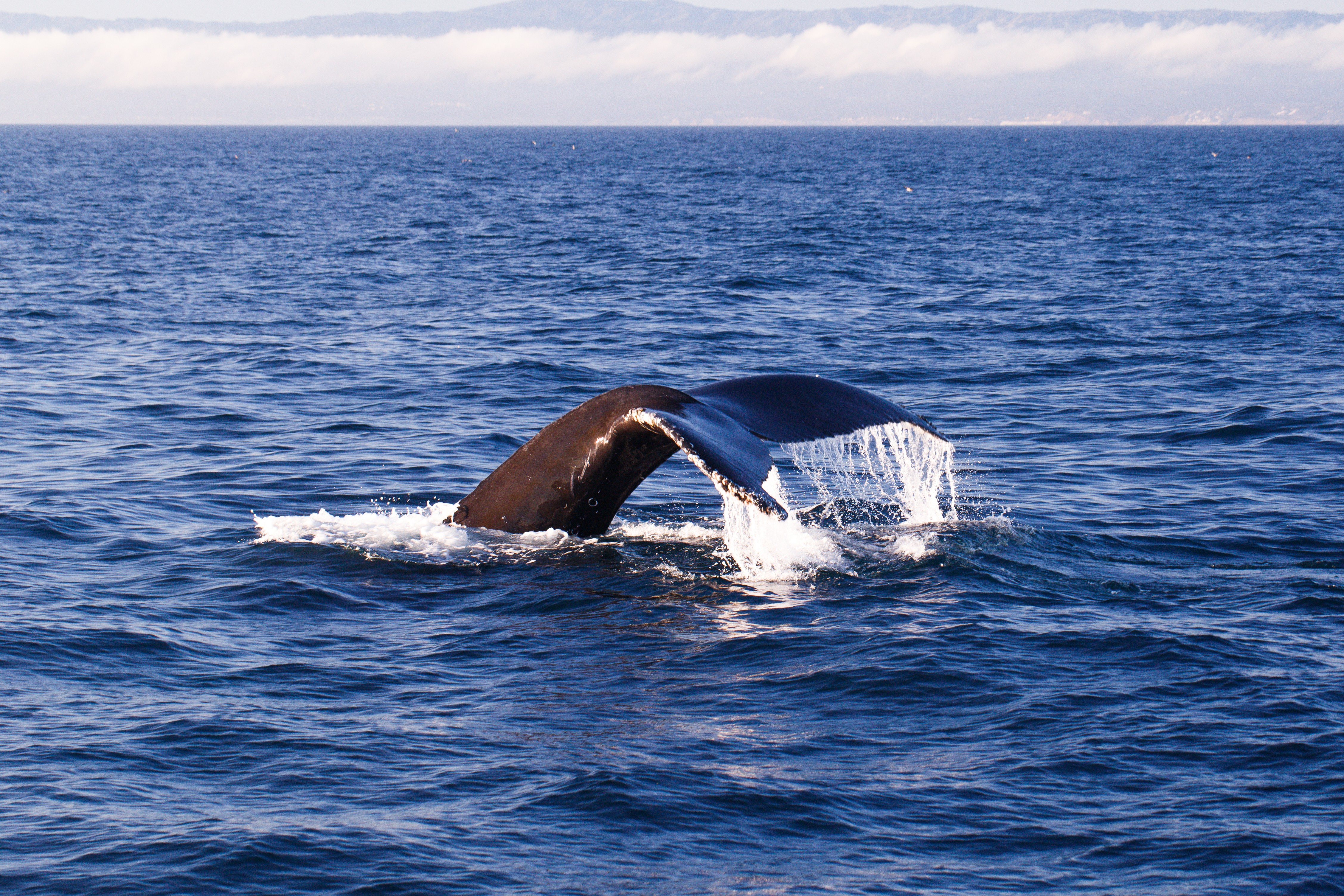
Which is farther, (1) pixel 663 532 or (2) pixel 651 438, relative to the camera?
(1) pixel 663 532

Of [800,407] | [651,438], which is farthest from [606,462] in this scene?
[800,407]

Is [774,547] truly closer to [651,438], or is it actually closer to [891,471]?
[651,438]

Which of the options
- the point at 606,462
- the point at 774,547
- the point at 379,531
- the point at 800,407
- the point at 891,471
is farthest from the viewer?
the point at 891,471

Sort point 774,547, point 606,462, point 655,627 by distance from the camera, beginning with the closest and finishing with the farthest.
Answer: point 655,627 < point 606,462 < point 774,547

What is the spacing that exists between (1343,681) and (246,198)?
5902cm

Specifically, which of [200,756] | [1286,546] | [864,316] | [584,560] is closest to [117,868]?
[200,756]

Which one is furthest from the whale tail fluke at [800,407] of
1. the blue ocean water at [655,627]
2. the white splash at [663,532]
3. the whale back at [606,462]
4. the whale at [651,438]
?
the white splash at [663,532]

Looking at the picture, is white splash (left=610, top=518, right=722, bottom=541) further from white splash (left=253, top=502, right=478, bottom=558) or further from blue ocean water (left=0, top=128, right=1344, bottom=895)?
white splash (left=253, top=502, right=478, bottom=558)

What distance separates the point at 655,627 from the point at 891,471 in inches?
219

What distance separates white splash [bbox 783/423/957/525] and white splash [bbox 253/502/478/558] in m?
2.76

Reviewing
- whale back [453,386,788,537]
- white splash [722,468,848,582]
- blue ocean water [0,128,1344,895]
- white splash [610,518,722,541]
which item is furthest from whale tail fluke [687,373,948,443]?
white splash [610,518,722,541]

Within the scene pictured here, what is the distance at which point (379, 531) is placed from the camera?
11172mm

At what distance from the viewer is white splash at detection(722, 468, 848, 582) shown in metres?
10.1

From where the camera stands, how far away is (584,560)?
33.4 ft
